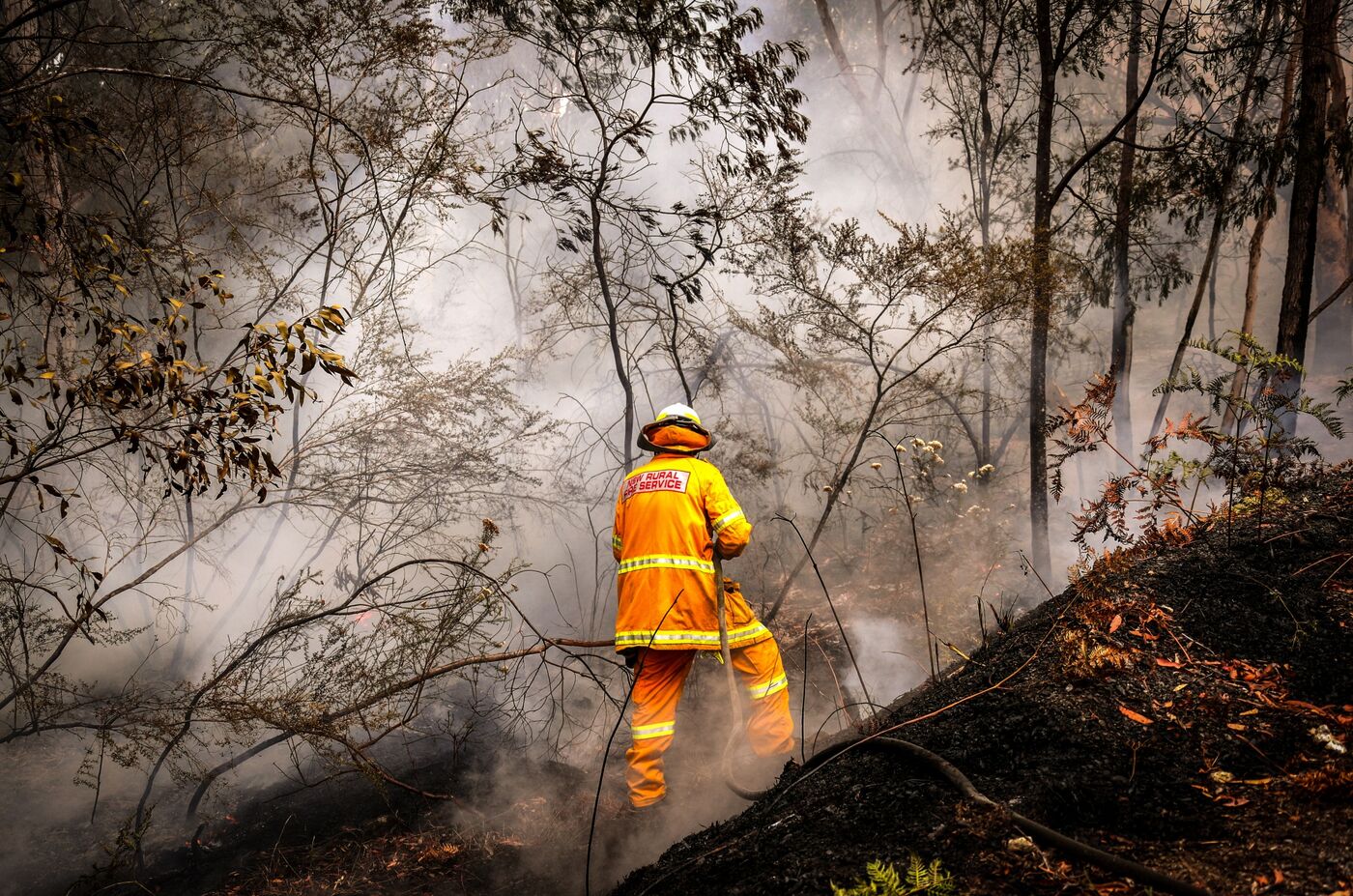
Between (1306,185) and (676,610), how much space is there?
6.63 m

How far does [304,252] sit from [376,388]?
273 centimetres

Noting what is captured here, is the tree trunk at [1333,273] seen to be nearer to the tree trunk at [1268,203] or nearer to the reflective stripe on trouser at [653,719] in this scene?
the tree trunk at [1268,203]

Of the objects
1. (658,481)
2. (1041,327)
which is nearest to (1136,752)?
(658,481)

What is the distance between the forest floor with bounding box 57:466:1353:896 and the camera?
6.31 ft

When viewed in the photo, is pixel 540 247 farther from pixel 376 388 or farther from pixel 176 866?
pixel 176 866

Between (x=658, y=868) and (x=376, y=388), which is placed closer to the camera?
(x=658, y=868)

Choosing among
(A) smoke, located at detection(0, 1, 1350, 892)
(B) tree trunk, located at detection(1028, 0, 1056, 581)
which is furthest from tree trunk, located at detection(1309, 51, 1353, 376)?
(B) tree trunk, located at detection(1028, 0, 1056, 581)

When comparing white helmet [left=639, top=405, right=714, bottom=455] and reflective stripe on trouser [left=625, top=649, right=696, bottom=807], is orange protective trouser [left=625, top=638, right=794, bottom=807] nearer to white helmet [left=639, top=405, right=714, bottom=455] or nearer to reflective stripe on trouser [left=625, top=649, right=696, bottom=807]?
reflective stripe on trouser [left=625, top=649, right=696, bottom=807]

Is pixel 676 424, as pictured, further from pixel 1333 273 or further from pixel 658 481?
pixel 1333 273

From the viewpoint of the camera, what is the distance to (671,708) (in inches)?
178

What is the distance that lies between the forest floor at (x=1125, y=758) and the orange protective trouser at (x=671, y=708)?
1.44ft

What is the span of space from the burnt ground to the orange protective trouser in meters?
1.20

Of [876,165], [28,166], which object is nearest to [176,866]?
[28,166]

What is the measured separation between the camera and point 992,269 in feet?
21.9
